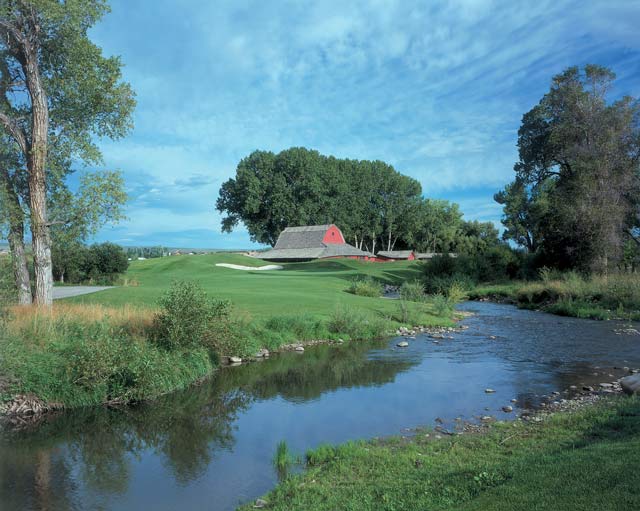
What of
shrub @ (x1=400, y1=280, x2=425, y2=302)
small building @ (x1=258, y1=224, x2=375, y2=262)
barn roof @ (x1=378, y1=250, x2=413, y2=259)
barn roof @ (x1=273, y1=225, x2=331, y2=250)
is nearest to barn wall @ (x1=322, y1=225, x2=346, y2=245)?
small building @ (x1=258, y1=224, x2=375, y2=262)

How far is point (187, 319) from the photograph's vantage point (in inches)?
564

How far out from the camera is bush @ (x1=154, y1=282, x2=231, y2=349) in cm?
1416

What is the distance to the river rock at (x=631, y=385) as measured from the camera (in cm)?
1102

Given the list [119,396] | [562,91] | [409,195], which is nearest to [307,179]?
[409,195]

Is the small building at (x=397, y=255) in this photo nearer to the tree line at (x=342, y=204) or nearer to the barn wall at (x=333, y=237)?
the tree line at (x=342, y=204)

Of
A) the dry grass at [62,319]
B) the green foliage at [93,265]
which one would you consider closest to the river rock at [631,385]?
the dry grass at [62,319]

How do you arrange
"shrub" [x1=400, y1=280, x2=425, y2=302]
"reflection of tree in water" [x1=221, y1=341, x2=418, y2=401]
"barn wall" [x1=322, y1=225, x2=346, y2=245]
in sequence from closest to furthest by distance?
1. "reflection of tree in water" [x1=221, y1=341, x2=418, y2=401]
2. "shrub" [x1=400, y1=280, x2=425, y2=302]
3. "barn wall" [x1=322, y1=225, x2=346, y2=245]

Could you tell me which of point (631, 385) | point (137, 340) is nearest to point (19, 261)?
point (137, 340)

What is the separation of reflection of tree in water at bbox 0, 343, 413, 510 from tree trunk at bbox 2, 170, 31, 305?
7.78m

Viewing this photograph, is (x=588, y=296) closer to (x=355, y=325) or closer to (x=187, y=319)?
(x=355, y=325)

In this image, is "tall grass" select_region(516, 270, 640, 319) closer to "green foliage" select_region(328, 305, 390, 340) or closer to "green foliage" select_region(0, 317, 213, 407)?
"green foliage" select_region(328, 305, 390, 340)

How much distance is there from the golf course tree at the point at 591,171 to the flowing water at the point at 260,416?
62.0 ft

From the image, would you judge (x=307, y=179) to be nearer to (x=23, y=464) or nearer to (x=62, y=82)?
(x=62, y=82)

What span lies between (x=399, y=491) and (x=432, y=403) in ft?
18.5
